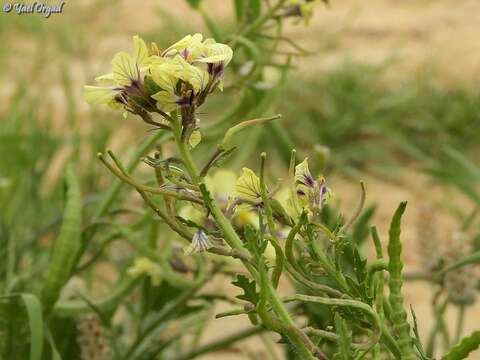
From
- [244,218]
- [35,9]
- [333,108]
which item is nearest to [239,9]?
[244,218]

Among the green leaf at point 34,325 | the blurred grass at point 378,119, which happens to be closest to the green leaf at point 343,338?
the green leaf at point 34,325

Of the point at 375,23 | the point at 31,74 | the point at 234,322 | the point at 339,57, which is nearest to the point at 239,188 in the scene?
the point at 234,322

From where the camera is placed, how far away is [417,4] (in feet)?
10.8

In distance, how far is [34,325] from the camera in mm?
754

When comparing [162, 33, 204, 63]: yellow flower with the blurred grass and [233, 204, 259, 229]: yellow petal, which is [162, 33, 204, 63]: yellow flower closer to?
[233, 204, 259, 229]: yellow petal

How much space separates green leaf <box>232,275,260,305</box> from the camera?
491mm

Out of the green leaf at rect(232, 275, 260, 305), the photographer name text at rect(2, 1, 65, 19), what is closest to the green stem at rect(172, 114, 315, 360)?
the green leaf at rect(232, 275, 260, 305)

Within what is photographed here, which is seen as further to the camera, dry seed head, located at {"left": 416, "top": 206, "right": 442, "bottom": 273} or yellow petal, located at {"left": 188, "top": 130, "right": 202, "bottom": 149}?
dry seed head, located at {"left": 416, "top": 206, "right": 442, "bottom": 273}

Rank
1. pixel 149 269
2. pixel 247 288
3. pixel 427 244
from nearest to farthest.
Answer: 1. pixel 247 288
2. pixel 149 269
3. pixel 427 244

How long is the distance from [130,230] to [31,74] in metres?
1.42

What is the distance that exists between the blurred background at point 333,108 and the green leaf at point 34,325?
320mm

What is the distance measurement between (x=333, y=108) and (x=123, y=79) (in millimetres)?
1853

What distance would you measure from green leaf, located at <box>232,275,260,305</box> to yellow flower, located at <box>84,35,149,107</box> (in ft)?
0.37

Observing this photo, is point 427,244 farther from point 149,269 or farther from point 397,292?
point 397,292
